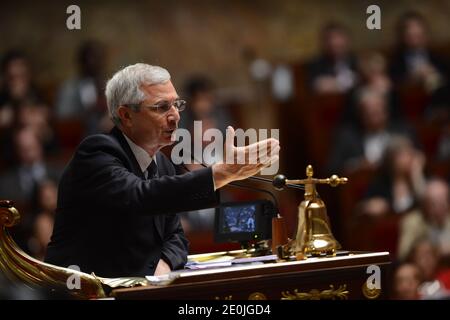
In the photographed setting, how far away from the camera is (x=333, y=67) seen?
6969mm

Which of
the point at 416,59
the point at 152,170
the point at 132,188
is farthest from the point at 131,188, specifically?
the point at 416,59

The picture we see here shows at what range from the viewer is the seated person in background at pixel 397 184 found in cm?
616

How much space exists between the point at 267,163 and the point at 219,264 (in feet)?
1.25

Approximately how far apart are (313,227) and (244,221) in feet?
0.96

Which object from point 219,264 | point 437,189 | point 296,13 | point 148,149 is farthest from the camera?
point 296,13

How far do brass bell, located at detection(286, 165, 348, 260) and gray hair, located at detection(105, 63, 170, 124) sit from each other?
0.56m

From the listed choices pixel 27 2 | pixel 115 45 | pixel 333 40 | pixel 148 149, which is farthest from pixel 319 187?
pixel 148 149

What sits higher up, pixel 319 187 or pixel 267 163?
pixel 267 163

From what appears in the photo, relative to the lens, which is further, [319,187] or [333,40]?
[333,40]

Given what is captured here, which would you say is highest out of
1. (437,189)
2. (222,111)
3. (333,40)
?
(333,40)

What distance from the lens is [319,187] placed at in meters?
6.17

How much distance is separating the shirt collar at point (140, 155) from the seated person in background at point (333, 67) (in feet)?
13.1
